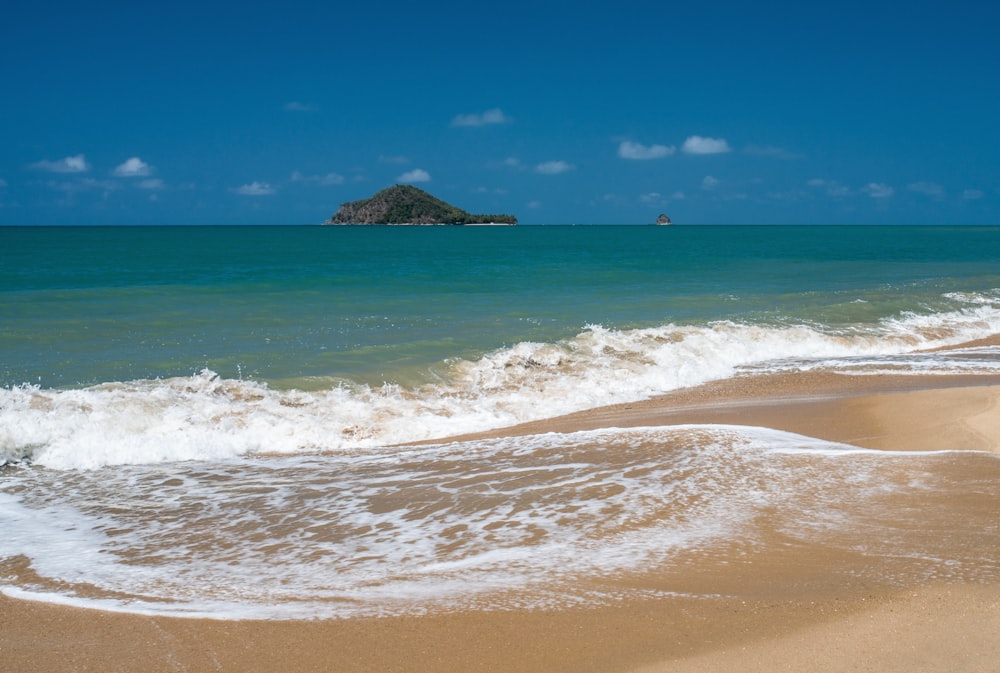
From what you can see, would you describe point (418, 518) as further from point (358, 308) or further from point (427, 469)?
point (358, 308)

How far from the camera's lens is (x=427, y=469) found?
25.2 feet

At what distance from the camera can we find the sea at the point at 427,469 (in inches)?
197

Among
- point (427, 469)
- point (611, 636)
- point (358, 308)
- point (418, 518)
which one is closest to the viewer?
point (611, 636)

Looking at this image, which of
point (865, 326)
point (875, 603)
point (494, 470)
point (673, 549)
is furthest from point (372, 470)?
point (865, 326)

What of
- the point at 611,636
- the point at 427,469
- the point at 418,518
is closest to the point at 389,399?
the point at 427,469

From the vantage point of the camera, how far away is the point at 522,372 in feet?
42.1

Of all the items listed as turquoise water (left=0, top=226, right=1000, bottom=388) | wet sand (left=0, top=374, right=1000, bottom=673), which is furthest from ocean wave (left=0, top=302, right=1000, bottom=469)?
wet sand (left=0, top=374, right=1000, bottom=673)

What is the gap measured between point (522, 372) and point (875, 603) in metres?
8.69

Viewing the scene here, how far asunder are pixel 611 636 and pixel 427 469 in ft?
12.5

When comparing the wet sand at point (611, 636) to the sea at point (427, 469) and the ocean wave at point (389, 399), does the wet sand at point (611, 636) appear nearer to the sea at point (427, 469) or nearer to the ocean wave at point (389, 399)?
the sea at point (427, 469)

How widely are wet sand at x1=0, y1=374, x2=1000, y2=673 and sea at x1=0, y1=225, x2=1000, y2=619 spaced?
172 mm

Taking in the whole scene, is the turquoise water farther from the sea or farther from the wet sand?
the wet sand

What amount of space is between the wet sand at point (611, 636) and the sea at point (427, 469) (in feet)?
0.56

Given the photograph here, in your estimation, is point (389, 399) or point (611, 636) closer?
point (611, 636)
